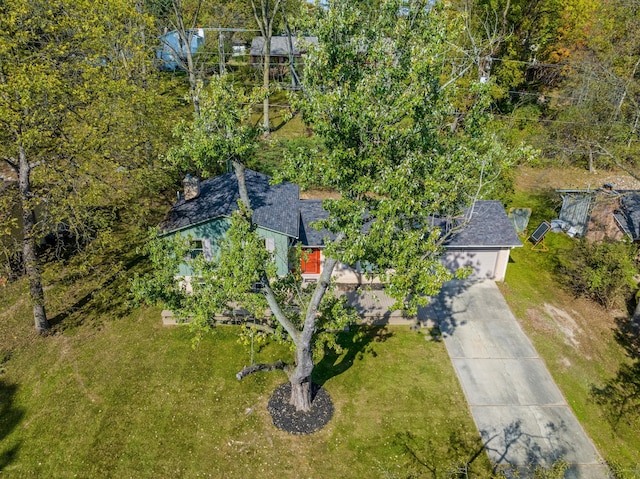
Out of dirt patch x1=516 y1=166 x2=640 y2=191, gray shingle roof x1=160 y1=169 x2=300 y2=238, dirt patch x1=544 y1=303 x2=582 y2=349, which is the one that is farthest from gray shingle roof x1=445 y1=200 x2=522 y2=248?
dirt patch x1=516 y1=166 x2=640 y2=191

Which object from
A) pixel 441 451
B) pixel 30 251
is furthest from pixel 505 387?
pixel 30 251

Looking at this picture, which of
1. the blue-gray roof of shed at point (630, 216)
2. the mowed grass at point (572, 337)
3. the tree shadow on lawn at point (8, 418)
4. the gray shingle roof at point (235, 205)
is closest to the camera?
the tree shadow on lawn at point (8, 418)

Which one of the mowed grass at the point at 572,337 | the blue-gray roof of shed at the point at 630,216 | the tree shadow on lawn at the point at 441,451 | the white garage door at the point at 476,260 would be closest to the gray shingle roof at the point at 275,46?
the white garage door at the point at 476,260

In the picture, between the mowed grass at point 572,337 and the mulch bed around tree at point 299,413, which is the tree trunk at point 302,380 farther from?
the mowed grass at point 572,337

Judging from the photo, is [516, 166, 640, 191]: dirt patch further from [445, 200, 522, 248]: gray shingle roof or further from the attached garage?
the attached garage

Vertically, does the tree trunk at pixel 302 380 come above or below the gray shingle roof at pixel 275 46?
below

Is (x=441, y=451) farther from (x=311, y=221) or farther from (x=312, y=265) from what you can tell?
(x=311, y=221)

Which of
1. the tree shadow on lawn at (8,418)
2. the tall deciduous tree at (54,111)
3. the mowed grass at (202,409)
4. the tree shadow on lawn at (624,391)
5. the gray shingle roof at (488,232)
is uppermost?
the tall deciduous tree at (54,111)
